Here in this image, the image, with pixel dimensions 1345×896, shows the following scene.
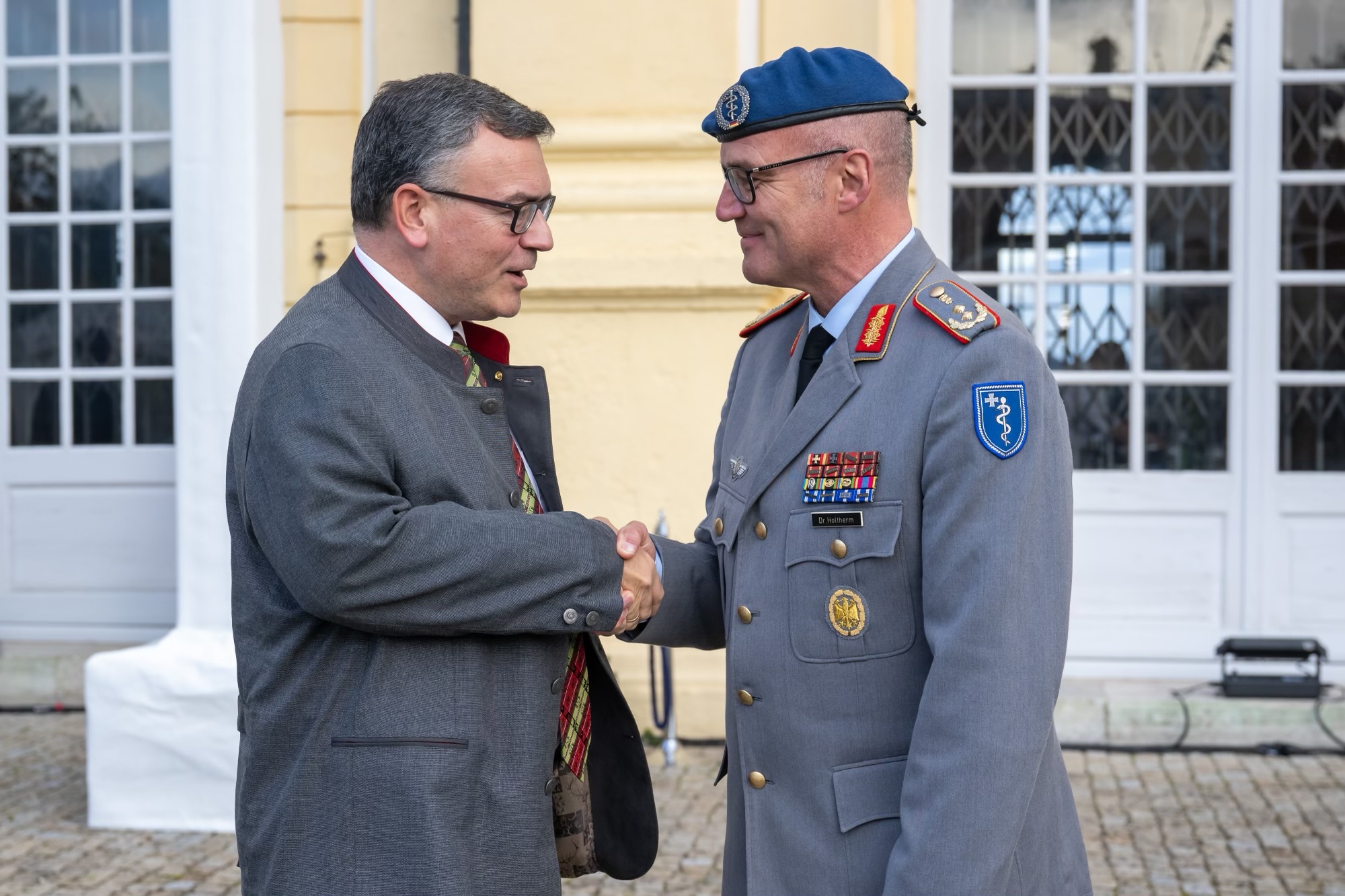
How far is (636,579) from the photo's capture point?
2.17 metres

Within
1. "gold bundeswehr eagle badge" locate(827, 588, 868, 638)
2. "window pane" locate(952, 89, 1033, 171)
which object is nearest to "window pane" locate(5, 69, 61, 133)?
"window pane" locate(952, 89, 1033, 171)

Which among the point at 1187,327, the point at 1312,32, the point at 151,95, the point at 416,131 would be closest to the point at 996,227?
the point at 1187,327

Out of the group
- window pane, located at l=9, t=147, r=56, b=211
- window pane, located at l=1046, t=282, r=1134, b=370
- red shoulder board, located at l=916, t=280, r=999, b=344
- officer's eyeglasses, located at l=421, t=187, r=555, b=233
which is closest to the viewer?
red shoulder board, located at l=916, t=280, r=999, b=344

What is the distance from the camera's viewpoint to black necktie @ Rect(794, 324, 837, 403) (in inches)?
84.6

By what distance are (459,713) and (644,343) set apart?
3.37m

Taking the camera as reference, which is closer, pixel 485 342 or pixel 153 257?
pixel 485 342

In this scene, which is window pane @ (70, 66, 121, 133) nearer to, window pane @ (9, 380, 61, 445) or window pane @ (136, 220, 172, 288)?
window pane @ (136, 220, 172, 288)

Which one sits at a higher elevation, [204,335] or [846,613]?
[204,335]

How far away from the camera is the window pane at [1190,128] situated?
5.75m

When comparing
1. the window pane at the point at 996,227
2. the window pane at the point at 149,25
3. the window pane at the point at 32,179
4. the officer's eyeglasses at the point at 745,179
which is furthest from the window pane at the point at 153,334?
the officer's eyeglasses at the point at 745,179

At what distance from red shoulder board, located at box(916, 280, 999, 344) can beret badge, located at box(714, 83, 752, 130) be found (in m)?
0.39

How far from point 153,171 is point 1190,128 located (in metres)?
4.55

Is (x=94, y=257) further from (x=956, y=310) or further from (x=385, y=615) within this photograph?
(x=956, y=310)

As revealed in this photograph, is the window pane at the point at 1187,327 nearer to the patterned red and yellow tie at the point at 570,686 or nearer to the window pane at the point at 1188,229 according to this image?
the window pane at the point at 1188,229
